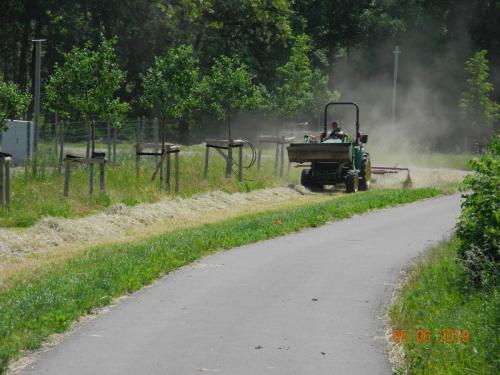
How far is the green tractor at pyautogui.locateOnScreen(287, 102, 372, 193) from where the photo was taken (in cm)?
3247

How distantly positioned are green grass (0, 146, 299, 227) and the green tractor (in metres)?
1.43

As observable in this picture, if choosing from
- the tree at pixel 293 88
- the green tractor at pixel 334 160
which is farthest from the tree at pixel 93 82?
the tree at pixel 293 88

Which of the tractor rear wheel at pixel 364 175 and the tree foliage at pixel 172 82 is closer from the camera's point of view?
the tree foliage at pixel 172 82

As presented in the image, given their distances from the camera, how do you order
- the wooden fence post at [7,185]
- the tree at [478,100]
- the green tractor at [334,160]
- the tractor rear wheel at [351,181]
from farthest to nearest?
the tree at [478,100]
the tractor rear wheel at [351,181]
the green tractor at [334,160]
the wooden fence post at [7,185]

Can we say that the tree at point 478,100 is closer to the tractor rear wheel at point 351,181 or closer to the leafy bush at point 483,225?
the tractor rear wheel at point 351,181

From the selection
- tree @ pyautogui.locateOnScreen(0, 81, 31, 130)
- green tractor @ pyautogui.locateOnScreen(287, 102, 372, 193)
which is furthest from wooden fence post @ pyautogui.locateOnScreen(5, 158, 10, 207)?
green tractor @ pyautogui.locateOnScreen(287, 102, 372, 193)

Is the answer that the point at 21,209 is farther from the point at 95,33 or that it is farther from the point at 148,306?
the point at 95,33

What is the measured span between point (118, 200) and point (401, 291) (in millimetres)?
11685

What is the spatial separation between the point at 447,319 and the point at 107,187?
16.4 m

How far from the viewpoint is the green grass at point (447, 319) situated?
342 inches

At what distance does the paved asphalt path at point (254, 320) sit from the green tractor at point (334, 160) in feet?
47.7

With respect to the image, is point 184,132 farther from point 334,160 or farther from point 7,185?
point 7,185

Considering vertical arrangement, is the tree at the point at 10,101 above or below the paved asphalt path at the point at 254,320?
above

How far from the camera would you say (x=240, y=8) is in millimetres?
63875
